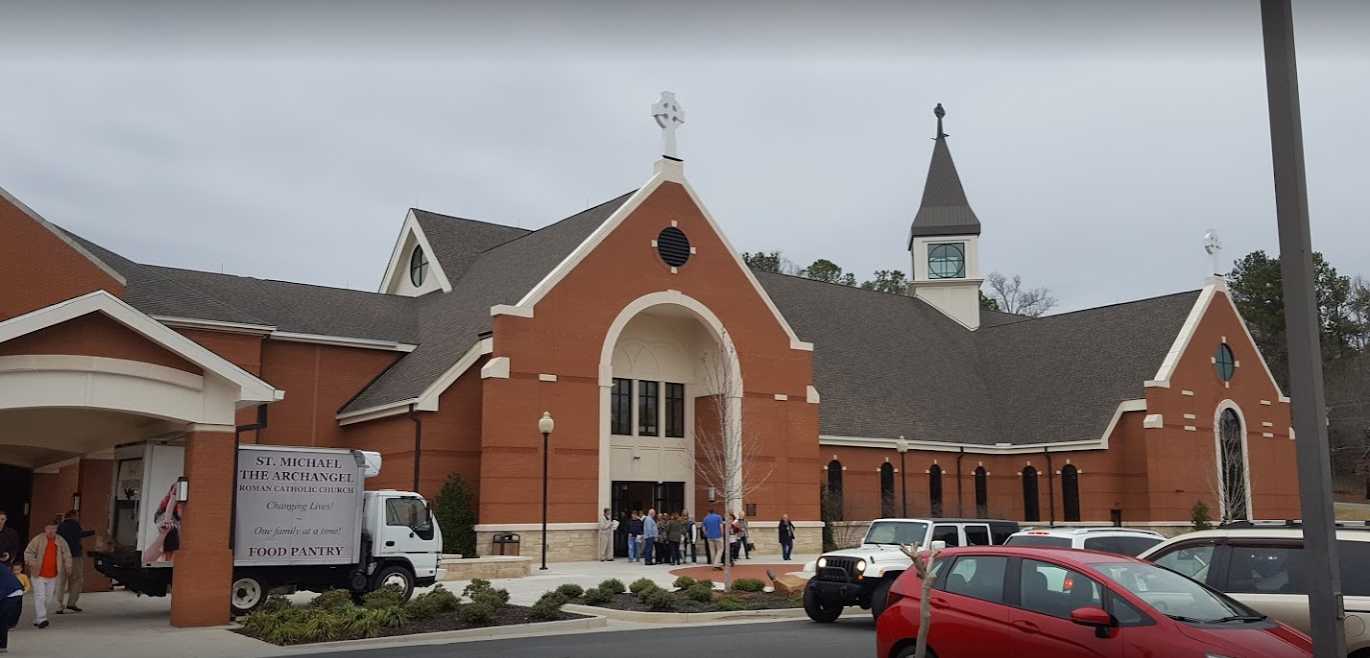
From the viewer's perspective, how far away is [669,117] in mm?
36188

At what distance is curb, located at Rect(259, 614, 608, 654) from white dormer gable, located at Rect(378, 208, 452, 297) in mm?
25707

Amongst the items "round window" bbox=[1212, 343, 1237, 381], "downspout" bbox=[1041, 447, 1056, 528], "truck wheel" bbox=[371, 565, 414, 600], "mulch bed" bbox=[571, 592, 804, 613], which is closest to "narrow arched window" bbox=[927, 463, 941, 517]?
"downspout" bbox=[1041, 447, 1056, 528]

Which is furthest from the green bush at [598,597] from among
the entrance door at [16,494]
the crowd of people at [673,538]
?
the entrance door at [16,494]

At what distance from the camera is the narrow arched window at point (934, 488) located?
45.2m

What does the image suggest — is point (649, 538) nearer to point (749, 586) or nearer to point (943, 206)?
point (749, 586)

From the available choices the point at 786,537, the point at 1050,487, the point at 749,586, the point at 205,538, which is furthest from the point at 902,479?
the point at 205,538

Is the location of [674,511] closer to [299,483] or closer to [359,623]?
[299,483]

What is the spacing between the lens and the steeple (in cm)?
5931

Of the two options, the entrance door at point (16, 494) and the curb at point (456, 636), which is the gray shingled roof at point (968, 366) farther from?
the entrance door at point (16, 494)

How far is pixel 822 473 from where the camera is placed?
1625 inches

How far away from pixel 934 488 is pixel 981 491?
123 inches

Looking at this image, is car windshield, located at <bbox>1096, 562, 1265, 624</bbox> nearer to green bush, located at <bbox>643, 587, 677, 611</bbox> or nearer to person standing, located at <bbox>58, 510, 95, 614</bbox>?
green bush, located at <bbox>643, 587, 677, 611</bbox>

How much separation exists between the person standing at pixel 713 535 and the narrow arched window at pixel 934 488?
15.4m

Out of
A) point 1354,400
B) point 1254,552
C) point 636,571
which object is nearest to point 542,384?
point 636,571
